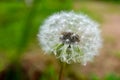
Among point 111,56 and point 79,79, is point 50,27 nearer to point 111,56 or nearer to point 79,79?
point 79,79

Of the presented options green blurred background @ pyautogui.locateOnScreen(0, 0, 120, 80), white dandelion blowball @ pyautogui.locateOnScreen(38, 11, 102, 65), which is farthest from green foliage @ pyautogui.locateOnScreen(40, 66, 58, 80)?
white dandelion blowball @ pyautogui.locateOnScreen(38, 11, 102, 65)

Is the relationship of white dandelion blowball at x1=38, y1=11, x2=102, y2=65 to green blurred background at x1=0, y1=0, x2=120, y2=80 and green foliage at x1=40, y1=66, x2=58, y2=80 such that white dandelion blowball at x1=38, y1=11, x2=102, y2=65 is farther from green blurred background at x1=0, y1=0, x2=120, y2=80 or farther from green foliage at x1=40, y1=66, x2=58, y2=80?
green foliage at x1=40, y1=66, x2=58, y2=80

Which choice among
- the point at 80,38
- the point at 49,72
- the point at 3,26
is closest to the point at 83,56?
the point at 80,38

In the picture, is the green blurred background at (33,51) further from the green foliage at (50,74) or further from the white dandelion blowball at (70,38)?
the white dandelion blowball at (70,38)

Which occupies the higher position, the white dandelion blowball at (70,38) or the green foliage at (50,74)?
the green foliage at (50,74)

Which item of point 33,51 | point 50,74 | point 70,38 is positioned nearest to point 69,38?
point 70,38

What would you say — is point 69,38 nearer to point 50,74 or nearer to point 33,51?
point 50,74

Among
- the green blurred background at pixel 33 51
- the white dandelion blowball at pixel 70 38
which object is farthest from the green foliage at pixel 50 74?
the white dandelion blowball at pixel 70 38

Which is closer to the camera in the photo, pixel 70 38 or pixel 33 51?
pixel 70 38
